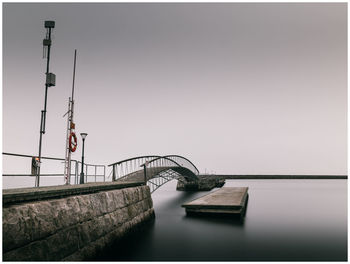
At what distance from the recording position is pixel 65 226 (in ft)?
25.2

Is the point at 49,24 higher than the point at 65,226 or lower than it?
higher

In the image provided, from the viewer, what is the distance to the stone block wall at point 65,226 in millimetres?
5969

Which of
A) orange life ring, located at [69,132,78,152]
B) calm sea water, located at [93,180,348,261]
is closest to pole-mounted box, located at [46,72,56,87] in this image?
orange life ring, located at [69,132,78,152]

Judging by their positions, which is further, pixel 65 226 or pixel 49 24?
pixel 49 24

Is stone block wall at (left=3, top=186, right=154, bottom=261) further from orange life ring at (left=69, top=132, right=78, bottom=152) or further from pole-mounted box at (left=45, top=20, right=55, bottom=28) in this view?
pole-mounted box at (left=45, top=20, right=55, bottom=28)

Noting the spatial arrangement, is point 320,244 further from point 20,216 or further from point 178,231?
point 20,216

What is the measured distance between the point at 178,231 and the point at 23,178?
30.6 feet

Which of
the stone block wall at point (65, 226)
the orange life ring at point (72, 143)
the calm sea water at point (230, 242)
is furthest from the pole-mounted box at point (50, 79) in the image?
the calm sea water at point (230, 242)

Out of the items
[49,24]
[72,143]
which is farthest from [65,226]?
[49,24]

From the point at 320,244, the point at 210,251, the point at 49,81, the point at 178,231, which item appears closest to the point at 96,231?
the point at 210,251

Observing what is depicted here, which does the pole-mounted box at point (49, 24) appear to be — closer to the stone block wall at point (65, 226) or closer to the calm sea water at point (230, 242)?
the stone block wall at point (65, 226)

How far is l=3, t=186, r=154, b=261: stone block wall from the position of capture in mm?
5969

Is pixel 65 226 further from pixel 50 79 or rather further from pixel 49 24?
pixel 49 24

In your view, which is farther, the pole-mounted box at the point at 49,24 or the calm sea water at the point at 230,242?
the pole-mounted box at the point at 49,24
